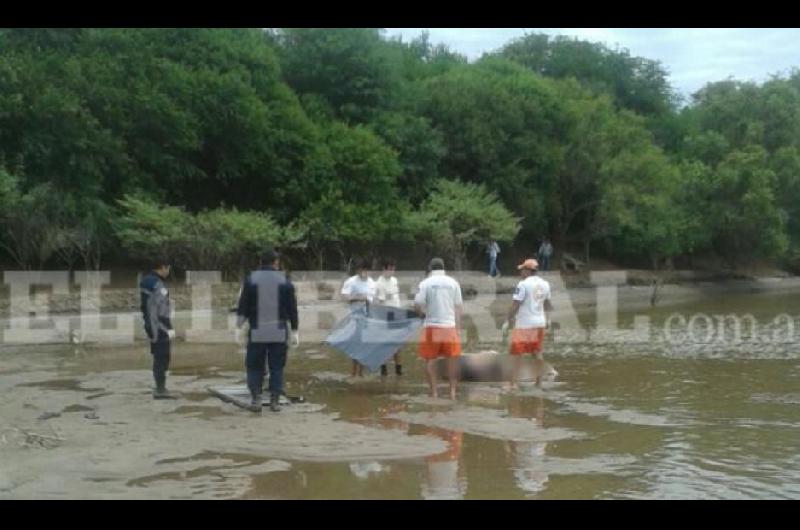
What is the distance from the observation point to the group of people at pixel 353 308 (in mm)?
11172

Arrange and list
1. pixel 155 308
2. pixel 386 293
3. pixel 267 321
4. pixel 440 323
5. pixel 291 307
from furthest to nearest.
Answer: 1. pixel 386 293
2. pixel 440 323
3. pixel 155 308
4. pixel 291 307
5. pixel 267 321

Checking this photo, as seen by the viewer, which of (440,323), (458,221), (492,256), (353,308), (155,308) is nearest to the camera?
(155,308)

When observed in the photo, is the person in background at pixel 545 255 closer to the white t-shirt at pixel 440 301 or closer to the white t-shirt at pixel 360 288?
the white t-shirt at pixel 360 288

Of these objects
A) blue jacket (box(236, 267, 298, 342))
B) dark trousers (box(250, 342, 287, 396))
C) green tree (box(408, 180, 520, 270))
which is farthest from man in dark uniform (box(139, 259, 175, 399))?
green tree (box(408, 180, 520, 270))

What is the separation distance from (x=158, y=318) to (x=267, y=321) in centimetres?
173

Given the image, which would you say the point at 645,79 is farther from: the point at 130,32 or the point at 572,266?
the point at 130,32

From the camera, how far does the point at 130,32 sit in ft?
104

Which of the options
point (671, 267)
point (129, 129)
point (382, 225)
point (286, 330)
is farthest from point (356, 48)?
point (286, 330)

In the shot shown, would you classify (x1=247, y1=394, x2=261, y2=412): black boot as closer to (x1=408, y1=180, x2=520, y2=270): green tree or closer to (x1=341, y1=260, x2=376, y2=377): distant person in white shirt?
(x1=341, y1=260, x2=376, y2=377): distant person in white shirt

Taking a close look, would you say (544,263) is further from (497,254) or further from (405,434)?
(405,434)

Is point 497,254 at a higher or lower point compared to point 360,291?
higher

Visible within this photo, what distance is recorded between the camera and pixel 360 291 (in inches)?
576

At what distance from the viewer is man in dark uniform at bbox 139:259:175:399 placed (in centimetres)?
1203

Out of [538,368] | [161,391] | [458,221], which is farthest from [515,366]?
[458,221]
